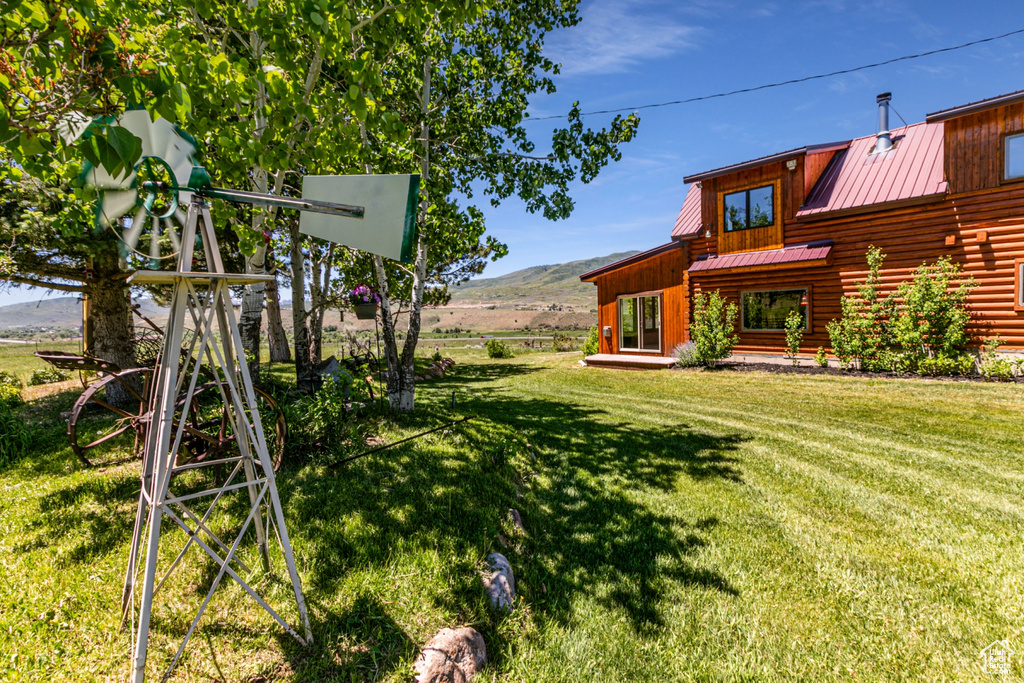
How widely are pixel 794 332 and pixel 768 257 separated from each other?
2.27m

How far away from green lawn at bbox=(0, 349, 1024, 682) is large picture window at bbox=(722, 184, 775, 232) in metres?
8.58

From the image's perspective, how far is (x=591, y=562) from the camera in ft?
11.2

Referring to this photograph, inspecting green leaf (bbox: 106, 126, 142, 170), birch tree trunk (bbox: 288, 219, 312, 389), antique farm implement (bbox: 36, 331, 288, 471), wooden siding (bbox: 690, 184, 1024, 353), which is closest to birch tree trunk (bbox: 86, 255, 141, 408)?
antique farm implement (bbox: 36, 331, 288, 471)

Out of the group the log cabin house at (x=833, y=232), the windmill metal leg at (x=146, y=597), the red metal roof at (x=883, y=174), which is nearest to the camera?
the windmill metal leg at (x=146, y=597)

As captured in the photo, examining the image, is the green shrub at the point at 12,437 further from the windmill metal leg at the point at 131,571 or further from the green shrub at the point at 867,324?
the green shrub at the point at 867,324

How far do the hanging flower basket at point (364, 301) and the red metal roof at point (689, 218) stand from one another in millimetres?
10534

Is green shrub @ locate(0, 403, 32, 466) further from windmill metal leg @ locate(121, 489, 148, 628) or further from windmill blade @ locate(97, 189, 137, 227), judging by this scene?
windmill blade @ locate(97, 189, 137, 227)

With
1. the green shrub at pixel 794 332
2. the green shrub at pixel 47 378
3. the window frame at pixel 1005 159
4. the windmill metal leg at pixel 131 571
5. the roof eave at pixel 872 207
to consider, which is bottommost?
the windmill metal leg at pixel 131 571

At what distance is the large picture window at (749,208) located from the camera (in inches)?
504

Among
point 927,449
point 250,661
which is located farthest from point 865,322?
point 250,661

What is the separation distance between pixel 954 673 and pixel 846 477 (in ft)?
9.22

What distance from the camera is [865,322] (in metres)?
10.8

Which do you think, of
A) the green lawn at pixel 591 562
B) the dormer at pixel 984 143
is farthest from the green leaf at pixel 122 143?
the dormer at pixel 984 143

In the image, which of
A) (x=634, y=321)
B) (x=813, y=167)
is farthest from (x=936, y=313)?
(x=634, y=321)
